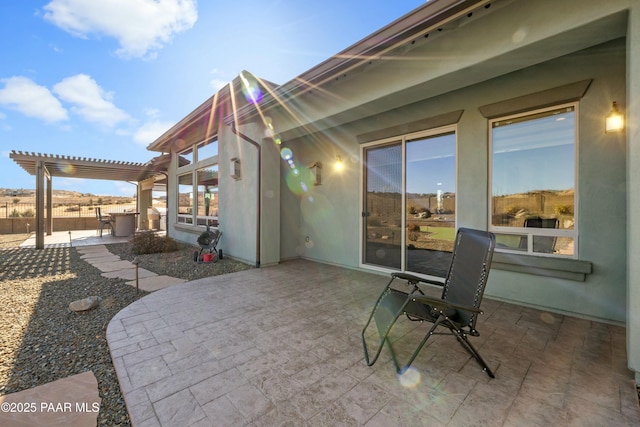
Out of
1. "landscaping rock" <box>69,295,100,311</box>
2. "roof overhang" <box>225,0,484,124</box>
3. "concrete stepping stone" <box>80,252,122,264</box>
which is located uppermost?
"roof overhang" <box>225,0,484,124</box>

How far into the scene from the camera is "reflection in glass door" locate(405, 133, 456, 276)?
4.34 metres

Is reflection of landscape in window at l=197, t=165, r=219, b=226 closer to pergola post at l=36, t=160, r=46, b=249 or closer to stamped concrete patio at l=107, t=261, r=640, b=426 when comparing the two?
stamped concrete patio at l=107, t=261, r=640, b=426

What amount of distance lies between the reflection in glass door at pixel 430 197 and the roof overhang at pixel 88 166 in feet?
33.7

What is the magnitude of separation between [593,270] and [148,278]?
22.4 ft

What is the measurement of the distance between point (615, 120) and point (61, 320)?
6.68m

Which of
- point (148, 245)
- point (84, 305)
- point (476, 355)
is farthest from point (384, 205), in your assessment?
point (148, 245)

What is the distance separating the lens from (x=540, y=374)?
212 centimetres

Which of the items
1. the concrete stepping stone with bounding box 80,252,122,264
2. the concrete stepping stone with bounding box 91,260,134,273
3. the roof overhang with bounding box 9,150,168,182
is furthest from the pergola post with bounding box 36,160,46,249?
the concrete stepping stone with bounding box 91,260,134,273

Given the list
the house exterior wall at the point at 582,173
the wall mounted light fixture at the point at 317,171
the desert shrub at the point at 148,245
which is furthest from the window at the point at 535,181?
the desert shrub at the point at 148,245

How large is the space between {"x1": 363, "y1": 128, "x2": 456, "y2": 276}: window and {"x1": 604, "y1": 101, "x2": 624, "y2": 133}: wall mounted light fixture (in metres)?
1.71

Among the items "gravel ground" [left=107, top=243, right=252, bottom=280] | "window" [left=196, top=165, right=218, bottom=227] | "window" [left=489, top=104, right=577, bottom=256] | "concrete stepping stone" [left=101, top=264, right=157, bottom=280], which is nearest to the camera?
"window" [left=489, top=104, right=577, bottom=256]

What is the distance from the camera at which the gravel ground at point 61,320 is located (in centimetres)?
204

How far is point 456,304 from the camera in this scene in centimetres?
224

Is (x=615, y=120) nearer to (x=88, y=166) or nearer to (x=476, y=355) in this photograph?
(x=476, y=355)
